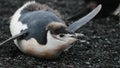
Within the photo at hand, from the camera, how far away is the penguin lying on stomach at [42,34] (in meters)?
4.40

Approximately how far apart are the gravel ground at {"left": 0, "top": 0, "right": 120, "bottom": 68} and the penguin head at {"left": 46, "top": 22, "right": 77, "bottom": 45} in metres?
0.30

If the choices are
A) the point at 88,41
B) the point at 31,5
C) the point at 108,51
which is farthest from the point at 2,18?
the point at 108,51

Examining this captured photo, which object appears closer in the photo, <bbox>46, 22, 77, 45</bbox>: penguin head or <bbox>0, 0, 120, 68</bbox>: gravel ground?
<bbox>46, 22, 77, 45</bbox>: penguin head

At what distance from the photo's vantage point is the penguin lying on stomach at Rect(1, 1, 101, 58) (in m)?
4.40

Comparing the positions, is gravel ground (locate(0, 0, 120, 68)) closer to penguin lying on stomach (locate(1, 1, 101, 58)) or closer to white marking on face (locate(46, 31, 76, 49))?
penguin lying on stomach (locate(1, 1, 101, 58))

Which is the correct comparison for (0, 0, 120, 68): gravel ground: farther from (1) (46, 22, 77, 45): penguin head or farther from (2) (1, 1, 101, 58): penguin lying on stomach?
(1) (46, 22, 77, 45): penguin head

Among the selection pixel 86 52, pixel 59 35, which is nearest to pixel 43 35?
pixel 59 35

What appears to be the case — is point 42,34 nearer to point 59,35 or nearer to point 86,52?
point 59,35

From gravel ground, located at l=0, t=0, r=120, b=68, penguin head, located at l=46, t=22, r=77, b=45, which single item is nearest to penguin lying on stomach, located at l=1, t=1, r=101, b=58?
penguin head, located at l=46, t=22, r=77, b=45

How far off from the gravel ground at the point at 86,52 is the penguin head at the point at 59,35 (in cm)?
30

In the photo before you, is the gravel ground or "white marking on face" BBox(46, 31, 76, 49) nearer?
"white marking on face" BBox(46, 31, 76, 49)

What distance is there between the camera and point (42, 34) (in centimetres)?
455

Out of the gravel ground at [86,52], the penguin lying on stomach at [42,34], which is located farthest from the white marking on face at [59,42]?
the gravel ground at [86,52]

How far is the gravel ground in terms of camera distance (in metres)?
4.59
